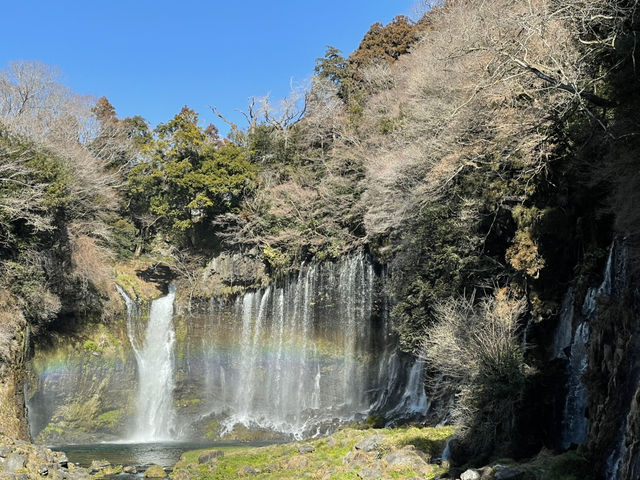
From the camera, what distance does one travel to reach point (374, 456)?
575 inches

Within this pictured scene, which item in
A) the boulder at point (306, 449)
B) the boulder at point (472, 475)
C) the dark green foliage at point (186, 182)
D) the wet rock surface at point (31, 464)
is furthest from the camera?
the dark green foliage at point (186, 182)

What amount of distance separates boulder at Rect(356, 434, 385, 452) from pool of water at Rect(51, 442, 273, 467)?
7.18 metres

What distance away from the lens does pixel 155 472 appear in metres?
16.9

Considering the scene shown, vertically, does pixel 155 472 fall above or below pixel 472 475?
below

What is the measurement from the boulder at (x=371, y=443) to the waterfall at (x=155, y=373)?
1351cm

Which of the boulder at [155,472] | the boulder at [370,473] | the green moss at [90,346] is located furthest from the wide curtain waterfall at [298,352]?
the boulder at [370,473]

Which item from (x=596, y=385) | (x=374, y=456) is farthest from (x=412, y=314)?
(x=596, y=385)

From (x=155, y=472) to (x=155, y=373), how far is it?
35.0 feet

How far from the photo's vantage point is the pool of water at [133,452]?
759 inches

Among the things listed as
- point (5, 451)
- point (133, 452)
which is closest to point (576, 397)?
point (5, 451)

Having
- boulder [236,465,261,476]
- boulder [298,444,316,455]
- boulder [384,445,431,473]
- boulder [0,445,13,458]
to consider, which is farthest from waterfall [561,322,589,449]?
boulder [0,445,13,458]

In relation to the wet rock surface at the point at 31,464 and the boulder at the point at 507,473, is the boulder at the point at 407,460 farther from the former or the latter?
the wet rock surface at the point at 31,464

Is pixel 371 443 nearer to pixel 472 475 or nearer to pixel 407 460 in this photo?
pixel 407 460

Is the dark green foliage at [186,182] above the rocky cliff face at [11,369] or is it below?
above
